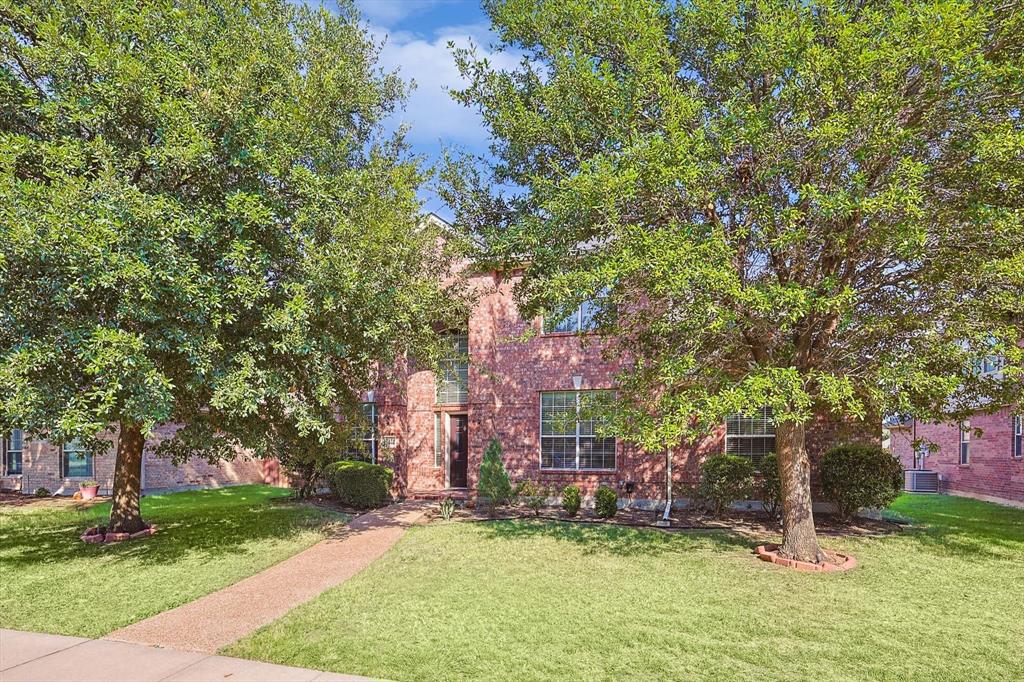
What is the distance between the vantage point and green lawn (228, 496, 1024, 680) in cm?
539

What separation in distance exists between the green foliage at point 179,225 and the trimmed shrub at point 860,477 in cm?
948

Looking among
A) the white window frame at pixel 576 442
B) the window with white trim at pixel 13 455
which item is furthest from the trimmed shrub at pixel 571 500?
the window with white trim at pixel 13 455

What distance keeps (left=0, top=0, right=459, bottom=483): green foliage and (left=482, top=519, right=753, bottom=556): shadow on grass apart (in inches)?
183

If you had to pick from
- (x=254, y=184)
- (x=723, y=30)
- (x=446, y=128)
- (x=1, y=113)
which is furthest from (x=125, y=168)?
(x=723, y=30)

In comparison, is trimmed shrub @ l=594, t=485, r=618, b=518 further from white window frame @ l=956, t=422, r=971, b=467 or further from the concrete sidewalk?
white window frame @ l=956, t=422, r=971, b=467

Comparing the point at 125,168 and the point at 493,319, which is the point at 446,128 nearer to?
the point at 125,168

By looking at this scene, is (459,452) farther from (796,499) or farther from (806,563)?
(806,563)

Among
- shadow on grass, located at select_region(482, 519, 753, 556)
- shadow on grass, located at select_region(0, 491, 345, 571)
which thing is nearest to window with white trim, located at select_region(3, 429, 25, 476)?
shadow on grass, located at select_region(0, 491, 345, 571)

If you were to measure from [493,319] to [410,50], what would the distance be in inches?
283

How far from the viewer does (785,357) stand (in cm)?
857

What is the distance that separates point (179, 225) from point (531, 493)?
1085 centimetres

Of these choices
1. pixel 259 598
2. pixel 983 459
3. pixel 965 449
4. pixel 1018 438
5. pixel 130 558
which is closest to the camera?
pixel 259 598

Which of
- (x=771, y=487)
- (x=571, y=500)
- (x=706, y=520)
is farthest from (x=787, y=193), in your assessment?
(x=571, y=500)

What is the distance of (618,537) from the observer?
1133cm
